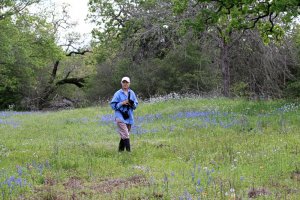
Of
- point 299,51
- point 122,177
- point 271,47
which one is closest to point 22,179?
point 122,177

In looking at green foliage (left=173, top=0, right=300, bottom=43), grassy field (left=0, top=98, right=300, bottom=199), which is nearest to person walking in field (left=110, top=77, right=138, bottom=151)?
grassy field (left=0, top=98, right=300, bottom=199)

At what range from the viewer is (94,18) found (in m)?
35.6

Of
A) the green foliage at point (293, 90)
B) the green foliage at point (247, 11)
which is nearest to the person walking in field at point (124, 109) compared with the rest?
the green foliage at point (247, 11)

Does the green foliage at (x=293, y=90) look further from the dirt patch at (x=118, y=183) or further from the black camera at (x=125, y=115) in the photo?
the dirt patch at (x=118, y=183)

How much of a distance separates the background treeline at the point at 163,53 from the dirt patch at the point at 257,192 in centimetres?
807

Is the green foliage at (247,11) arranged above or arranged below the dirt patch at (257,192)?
above

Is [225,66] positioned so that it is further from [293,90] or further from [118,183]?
[118,183]

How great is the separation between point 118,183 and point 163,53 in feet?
75.4

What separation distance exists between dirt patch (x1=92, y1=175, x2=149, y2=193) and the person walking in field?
2.47 meters

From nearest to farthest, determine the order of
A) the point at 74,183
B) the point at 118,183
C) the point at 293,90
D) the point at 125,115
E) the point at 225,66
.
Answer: the point at 118,183 < the point at 74,183 < the point at 125,115 < the point at 225,66 < the point at 293,90

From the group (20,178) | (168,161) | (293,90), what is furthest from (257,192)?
(293,90)

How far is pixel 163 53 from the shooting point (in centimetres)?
2923

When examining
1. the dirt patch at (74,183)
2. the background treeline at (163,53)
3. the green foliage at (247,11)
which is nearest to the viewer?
the dirt patch at (74,183)

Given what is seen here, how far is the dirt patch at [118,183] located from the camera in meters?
6.44
